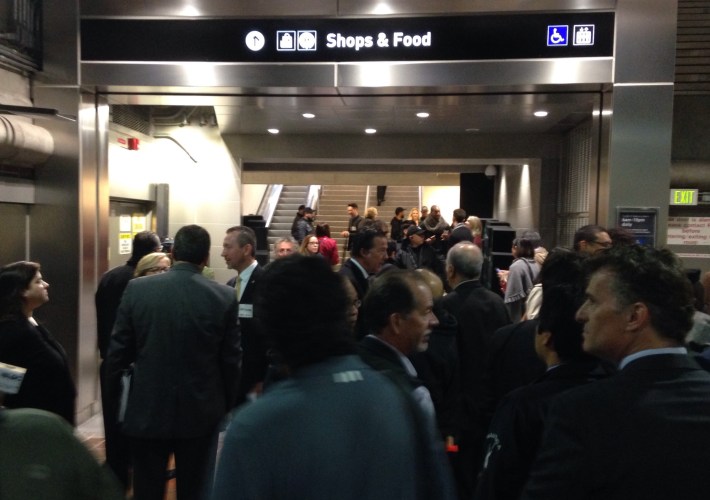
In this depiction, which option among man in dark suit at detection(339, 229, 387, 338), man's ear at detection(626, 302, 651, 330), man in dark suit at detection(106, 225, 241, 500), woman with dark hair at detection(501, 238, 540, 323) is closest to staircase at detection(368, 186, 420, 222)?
woman with dark hair at detection(501, 238, 540, 323)

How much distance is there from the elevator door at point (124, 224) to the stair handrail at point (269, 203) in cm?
722

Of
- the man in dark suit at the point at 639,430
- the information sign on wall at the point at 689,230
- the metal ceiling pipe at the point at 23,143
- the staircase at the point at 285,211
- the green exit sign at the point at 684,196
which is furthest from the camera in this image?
the staircase at the point at 285,211

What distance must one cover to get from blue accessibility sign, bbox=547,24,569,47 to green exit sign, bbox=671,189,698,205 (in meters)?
2.50

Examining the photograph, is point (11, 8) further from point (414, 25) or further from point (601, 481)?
point (601, 481)

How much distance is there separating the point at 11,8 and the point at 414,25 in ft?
10.9

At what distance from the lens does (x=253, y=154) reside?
35.6ft

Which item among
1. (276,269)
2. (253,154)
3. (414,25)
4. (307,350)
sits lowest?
(307,350)

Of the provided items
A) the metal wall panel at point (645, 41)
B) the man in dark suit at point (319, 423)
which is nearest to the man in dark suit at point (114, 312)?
the man in dark suit at point (319, 423)

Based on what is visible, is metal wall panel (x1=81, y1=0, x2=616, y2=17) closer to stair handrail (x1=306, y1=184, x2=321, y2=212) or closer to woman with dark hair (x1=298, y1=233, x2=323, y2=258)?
woman with dark hair (x1=298, y1=233, x2=323, y2=258)

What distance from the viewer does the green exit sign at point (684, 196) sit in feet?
23.2

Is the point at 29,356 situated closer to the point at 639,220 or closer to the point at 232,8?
the point at 232,8

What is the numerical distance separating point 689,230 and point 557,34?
2.95 metres

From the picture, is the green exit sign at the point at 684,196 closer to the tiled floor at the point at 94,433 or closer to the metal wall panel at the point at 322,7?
the metal wall panel at the point at 322,7

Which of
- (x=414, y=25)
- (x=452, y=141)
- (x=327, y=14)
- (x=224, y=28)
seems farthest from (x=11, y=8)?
(x=452, y=141)
